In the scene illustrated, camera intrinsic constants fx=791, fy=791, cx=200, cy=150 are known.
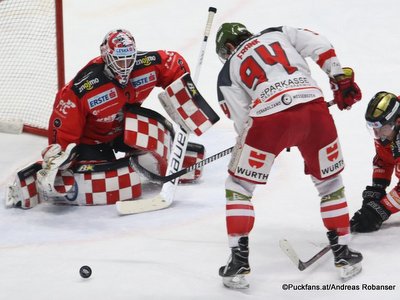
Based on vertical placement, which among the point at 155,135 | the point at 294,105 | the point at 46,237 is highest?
the point at 294,105

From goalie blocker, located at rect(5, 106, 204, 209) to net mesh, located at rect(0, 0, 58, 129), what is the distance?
1358 millimetres

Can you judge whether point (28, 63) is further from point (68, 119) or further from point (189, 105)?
point (189, 105)

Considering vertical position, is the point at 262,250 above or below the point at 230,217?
below

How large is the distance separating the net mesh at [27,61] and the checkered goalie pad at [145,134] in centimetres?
137

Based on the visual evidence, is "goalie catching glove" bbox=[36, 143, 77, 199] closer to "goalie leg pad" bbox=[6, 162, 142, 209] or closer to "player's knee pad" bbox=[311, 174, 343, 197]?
"goalie leg pad" bbox=[6, 162, 142, 209]

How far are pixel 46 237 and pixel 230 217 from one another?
3.56 ft

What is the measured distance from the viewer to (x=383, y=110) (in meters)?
3.32

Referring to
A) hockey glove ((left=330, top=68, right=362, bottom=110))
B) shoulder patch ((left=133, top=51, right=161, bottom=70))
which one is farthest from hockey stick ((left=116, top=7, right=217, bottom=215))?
hockey glove ((left=330, top=68, right=362, bottom=110))

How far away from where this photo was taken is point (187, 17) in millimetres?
6957

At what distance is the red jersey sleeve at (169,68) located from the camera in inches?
171

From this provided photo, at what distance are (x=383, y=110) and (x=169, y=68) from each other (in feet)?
4.63

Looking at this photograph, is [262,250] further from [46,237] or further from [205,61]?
[205,61]

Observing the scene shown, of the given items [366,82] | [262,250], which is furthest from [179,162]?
[366,82]

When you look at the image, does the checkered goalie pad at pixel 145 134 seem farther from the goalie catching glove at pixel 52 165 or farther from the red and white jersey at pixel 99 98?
the goalie catching glove at pixel 52 165
